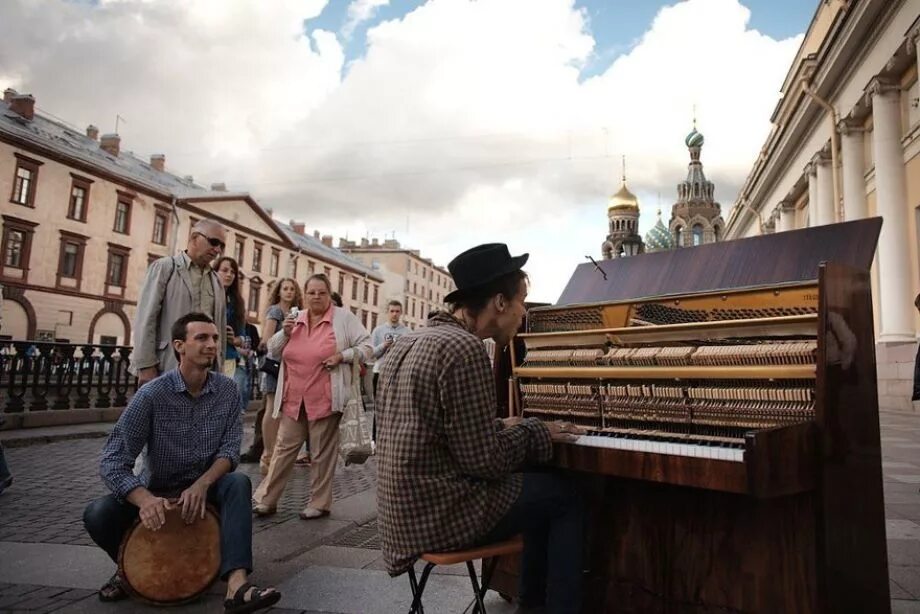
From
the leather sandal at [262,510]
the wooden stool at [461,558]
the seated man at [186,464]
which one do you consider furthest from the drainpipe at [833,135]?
the seated man at [186,464]

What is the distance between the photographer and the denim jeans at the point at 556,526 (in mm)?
2664

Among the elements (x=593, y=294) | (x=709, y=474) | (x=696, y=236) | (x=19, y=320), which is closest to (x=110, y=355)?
(x=593, y=294)

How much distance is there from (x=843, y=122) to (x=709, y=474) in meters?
21.6

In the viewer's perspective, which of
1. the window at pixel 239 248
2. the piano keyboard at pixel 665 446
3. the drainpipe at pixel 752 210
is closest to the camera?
the piano keyboard at pixel 665 446

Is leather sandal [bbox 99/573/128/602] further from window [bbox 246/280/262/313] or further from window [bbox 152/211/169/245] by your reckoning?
window [bbox 246/280/262/313]

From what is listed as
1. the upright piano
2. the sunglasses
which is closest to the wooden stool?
the upright piano

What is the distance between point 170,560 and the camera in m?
3.21

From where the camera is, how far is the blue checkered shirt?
3.35 meters

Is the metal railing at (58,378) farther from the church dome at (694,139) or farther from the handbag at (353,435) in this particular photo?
the church dome at (694,139)

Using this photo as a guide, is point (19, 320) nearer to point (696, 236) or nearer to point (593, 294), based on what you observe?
point (593, 294)

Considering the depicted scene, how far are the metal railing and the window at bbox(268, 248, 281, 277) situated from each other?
3910 cm

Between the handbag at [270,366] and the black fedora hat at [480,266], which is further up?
the black fedora hat at [480,266]

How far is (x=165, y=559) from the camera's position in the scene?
3.21m

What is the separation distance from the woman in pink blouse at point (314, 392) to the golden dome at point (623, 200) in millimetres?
67275
